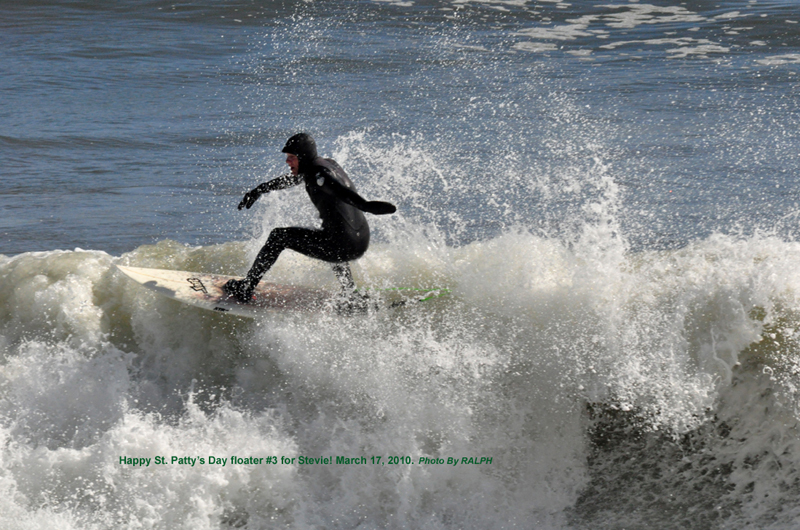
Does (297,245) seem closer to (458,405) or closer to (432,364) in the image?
(432,364)

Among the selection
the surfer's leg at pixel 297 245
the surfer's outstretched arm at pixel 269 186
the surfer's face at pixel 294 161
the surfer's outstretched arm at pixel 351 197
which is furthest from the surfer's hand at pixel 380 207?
the surfer's outstretched arm at pixel 269 186

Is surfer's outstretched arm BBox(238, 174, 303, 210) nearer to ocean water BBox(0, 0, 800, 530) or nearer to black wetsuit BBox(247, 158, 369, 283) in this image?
black wetsuit BBox(247, 158, 369, 283)

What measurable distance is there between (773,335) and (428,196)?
637 cm

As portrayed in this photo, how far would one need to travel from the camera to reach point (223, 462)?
17.7 ft

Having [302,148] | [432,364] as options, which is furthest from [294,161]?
[432,364]

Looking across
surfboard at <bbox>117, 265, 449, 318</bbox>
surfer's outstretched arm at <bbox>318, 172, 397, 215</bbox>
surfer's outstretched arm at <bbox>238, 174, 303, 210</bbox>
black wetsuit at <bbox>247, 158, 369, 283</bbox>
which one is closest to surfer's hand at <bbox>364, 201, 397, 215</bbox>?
surfer's outstretched arm at <bbox>318, 172, 397, 215</bbox>

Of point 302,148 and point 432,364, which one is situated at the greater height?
point 302,148

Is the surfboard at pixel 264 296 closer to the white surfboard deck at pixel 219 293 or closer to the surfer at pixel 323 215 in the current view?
the white surfboard deck at pixel 219 293

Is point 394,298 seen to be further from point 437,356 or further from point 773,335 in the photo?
point 773,335

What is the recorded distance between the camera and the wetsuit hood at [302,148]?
575cm

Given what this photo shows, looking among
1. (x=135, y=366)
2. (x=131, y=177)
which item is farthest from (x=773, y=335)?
(x=131, y=177)

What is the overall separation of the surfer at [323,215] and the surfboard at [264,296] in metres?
0.19

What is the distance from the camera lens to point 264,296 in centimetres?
661

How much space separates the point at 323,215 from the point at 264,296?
1137 mm
